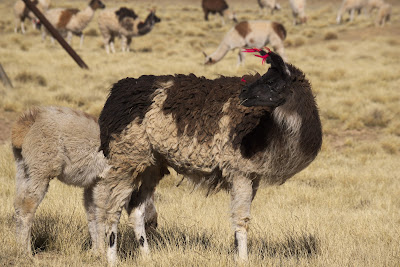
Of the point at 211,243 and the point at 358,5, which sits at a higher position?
the point at 358,5

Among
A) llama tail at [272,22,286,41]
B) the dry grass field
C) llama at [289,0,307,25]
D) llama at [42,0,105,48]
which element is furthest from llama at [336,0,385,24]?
llama at [42,0,105,48]

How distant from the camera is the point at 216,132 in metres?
4.39

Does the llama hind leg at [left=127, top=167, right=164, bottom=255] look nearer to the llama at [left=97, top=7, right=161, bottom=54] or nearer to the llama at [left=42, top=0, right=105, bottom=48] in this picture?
the llama at [left=97, top=7, right=161, bottom=54]

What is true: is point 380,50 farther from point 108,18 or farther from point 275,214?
point 275,214

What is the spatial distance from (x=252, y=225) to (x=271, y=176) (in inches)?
64.3

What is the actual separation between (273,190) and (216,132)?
353 centimetres

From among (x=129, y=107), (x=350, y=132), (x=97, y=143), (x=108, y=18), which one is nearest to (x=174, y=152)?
(x=129, y=107)

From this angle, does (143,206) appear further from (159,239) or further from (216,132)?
(216,132)

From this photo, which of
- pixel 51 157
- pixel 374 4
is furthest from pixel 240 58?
pixel 374 4

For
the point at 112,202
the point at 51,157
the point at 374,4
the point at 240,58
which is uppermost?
the point at 374,4

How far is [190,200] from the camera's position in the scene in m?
6.83

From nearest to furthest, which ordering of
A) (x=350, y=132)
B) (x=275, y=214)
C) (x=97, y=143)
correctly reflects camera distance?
→ (x=97, y=143), (x=275, y=214), (x=350, y=132)

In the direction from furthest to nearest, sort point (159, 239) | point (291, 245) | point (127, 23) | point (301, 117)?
point (127, 23)
point (159, 239)
point (291, 245)
point (301, 117)

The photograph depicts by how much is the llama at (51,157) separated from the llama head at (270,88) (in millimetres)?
1601
